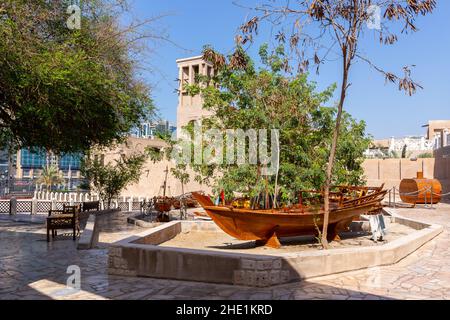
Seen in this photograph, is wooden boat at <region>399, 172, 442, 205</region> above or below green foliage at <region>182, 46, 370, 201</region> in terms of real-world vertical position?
below

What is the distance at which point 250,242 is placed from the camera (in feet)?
36.8

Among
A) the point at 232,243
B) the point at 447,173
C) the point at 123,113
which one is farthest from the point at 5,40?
the point at 447,173

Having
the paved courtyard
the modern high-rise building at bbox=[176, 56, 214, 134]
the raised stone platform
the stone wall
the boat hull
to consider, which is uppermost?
the modern high-rise building at bbox=[176, 56, 214, 134]

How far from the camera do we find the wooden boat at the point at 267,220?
367 inches

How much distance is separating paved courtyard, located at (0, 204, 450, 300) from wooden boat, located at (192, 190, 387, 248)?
2.17m

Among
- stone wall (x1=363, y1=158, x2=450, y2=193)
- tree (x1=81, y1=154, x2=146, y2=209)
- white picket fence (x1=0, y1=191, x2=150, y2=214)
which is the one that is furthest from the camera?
stone wall (x1=363, y1=158, x2=450, y2=193)

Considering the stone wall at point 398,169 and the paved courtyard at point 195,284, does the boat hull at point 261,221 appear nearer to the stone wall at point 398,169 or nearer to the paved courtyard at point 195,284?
the paved courtyard at point 195,284

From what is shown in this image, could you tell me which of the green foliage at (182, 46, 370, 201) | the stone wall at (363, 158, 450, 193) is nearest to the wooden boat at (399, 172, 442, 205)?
the stone wall at (363, 158, 450, 193)

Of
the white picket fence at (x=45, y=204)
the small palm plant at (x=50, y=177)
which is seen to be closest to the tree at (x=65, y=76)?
the white picket fence at (x=45, y=204)

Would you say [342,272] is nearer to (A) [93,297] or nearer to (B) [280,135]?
(A) [93,297]

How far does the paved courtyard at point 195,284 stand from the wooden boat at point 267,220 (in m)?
2.17

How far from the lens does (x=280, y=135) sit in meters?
14.0

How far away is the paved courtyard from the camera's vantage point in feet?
20.1

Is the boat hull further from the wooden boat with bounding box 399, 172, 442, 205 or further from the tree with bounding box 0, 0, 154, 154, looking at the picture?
the wooden boat with bounding box 399, 172, 442, 205
